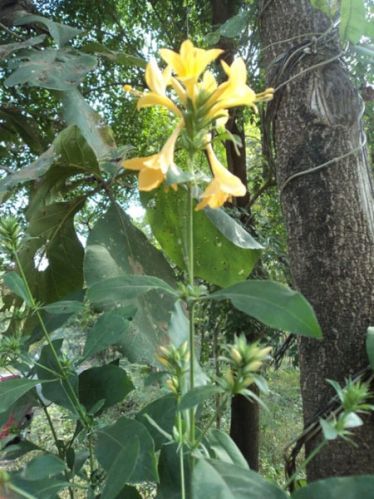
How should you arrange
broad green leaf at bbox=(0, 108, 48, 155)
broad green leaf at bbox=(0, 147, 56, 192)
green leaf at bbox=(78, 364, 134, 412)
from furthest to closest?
1. broad green leaf at bbox=(0, 108, 48, 155)
2. broad green leaf at bbox=(0, 147, 56, 192)
3. green leaf at bbox=(78, 364, 134, 412)

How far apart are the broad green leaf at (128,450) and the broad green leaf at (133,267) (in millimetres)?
138

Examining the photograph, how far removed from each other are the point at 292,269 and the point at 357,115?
28 centimetres

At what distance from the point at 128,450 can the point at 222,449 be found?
11 centimetres

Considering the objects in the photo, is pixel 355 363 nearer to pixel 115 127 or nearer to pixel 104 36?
pixel 115 127

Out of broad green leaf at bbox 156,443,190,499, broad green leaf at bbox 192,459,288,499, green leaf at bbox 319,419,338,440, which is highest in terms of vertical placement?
green leaf at bbox 319,419,338,440

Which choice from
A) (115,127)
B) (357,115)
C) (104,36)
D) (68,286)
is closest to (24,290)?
(68,286)

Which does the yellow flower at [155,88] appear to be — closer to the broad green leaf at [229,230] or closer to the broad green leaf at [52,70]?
the broad green leaf at [229,230]

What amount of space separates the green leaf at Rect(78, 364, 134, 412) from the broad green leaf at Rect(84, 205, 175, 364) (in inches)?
1.5

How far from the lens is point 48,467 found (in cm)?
47

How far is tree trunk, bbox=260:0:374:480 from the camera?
0.68 meters

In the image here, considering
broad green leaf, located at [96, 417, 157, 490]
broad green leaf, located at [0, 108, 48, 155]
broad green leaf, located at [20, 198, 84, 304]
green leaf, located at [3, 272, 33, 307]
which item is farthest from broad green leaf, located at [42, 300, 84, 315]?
broad green leaf, located at [0, 108, 48, 155]

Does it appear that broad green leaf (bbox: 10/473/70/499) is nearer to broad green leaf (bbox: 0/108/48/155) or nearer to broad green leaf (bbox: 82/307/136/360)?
broad green leaf (bbox: 82/307/136/360)

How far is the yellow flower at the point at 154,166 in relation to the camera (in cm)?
43

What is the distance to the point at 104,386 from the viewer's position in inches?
23.6
